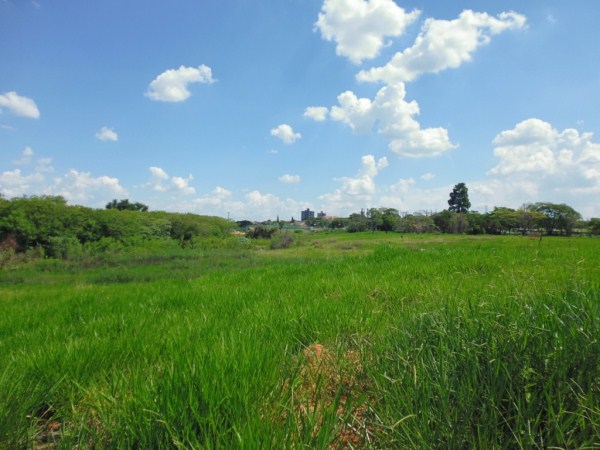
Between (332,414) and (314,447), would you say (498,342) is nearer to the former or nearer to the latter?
(332,414)

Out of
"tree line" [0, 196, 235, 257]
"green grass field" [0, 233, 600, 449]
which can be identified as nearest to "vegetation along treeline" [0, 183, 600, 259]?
"tree line" [0, 196, 235, 257]

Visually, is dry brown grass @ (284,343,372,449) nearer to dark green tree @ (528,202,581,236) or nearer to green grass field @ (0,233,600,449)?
green grass field @ (0,233,600,449)

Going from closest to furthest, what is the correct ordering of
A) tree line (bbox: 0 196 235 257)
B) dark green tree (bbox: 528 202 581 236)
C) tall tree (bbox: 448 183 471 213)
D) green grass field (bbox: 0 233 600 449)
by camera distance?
green grass field (bbox: 0 233 600 449) → tree line (bbox: 0 196 235 257) → dark green tree (bbox: 528 202 581 236) → tall tree (bbox: 448 183 471 213)

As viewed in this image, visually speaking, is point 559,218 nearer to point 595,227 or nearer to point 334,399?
point 595,227

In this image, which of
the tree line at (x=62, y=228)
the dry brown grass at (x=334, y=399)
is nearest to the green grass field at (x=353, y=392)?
the dry brown grass at (x=334, y=399)

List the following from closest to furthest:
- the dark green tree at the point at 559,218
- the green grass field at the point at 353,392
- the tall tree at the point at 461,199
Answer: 1. the green grass field at the point at 353,392
2. the dark green tree at the point at 559,218
3. the tall tree at the point at 461,199

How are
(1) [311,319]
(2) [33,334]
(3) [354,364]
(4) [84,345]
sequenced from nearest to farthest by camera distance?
(3) [354,364] < (4) [84,345] < (1) [311,319] < (2) [33,334]

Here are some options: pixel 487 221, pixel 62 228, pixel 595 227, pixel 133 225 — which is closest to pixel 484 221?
pixel 487 221

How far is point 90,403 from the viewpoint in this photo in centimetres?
159

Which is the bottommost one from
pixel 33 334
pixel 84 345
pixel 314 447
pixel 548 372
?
pixel 33 334

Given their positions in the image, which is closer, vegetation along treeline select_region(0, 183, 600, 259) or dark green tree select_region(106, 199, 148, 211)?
vegetation along treeline select_region(0, 183, 600, 259)

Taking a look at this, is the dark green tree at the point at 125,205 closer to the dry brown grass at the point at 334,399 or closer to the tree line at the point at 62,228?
the tree line at the point at 62,228

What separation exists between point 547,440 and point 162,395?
157cm

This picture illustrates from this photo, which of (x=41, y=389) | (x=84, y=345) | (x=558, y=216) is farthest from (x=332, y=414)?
(x=558, y=216)
